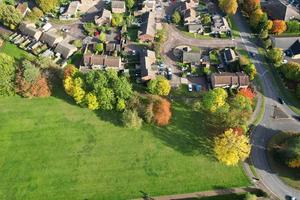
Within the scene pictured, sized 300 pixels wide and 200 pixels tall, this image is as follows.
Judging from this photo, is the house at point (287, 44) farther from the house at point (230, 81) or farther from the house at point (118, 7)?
the house at point (118, 7)

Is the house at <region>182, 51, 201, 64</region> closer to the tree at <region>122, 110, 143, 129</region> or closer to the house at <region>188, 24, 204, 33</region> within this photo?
the house at <region>188, 24, 204, 33</region>

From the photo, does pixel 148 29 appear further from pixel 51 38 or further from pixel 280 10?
pixel 280 10

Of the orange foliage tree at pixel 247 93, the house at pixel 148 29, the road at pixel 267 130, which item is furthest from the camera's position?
the house at pixel 148 29

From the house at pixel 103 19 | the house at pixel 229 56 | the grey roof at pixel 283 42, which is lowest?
the house at pixel 103 19

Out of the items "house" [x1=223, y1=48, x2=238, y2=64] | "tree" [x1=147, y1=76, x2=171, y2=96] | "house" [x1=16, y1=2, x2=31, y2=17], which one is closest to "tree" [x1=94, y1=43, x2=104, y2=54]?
"tree" [x1=147, y1=76, x2=171, y2=96]

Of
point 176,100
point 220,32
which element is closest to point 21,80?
point 176,100

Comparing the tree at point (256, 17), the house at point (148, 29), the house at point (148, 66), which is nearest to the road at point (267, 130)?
the tree at point (256, 17)
